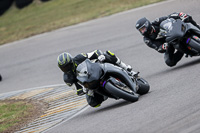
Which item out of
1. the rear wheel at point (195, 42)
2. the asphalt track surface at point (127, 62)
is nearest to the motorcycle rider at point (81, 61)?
the asphalt track surface at point (127, 62)

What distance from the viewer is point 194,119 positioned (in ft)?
21.2

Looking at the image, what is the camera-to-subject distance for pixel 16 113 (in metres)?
11.1

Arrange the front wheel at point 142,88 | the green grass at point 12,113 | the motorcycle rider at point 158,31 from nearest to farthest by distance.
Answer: the front wheel at point 142,88, the green grass at point 12,113, the motorcycle rider at point 158,31

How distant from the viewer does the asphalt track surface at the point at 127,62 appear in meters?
7.05

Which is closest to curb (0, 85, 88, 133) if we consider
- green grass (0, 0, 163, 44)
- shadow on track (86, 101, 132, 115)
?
shadow on track (86, 101, 132, 115)

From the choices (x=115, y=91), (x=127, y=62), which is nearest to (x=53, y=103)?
(x=127, y=62)

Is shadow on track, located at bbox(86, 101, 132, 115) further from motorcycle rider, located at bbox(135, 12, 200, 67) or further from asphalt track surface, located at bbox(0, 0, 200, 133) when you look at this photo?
motorcycle rider, located at bbox(135, 12, 200, 67)

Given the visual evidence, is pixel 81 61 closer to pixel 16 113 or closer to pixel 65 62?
pixel 65 62

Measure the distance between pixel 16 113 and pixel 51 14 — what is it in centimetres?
1429

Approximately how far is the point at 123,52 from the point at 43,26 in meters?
8.87

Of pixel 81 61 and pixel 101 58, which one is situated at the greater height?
pixel 101 58

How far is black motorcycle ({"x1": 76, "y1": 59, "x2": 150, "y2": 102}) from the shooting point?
8266mm

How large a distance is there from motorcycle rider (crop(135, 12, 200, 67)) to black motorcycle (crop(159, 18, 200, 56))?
270 mm

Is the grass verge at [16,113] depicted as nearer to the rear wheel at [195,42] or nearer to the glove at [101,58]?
the glove at [101,58]
